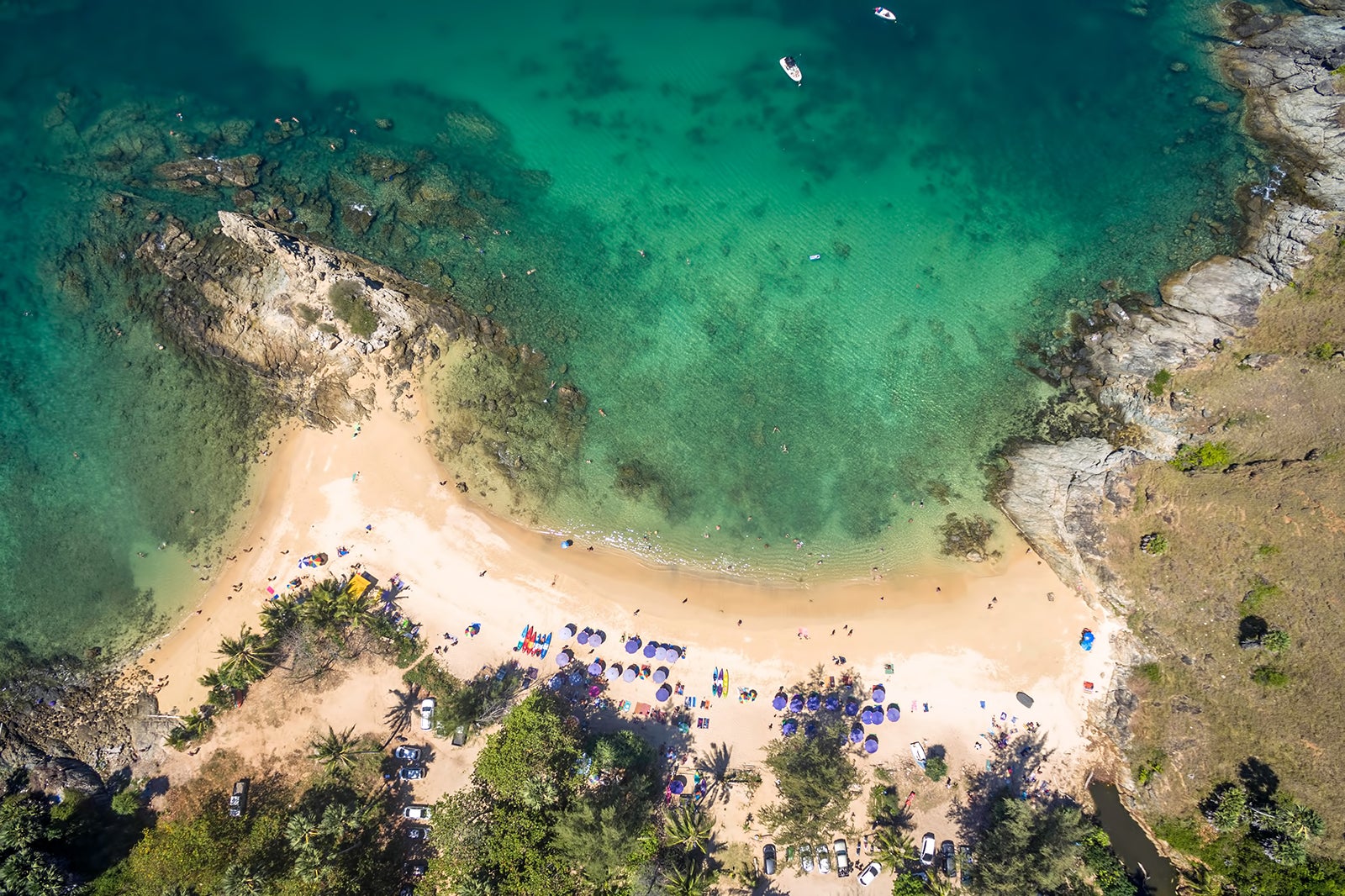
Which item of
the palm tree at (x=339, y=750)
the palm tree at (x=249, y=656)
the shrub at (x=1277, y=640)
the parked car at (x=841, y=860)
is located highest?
the shrub at (x=1277, y=640)

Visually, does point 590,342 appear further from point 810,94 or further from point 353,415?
point 810,94

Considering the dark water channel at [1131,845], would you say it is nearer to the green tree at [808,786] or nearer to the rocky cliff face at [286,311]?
the green tree at [808,786]

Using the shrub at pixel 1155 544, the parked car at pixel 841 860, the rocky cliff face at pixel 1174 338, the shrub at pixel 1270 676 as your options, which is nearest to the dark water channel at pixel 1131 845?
the shrub at pixel 1270 676

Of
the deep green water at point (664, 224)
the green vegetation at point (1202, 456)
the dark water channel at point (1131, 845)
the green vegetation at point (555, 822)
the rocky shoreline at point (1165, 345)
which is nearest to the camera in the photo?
the green vegetation at point (555, 822)

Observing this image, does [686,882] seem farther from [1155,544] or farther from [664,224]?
[664,224]

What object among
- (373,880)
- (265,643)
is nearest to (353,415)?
(265,643)
